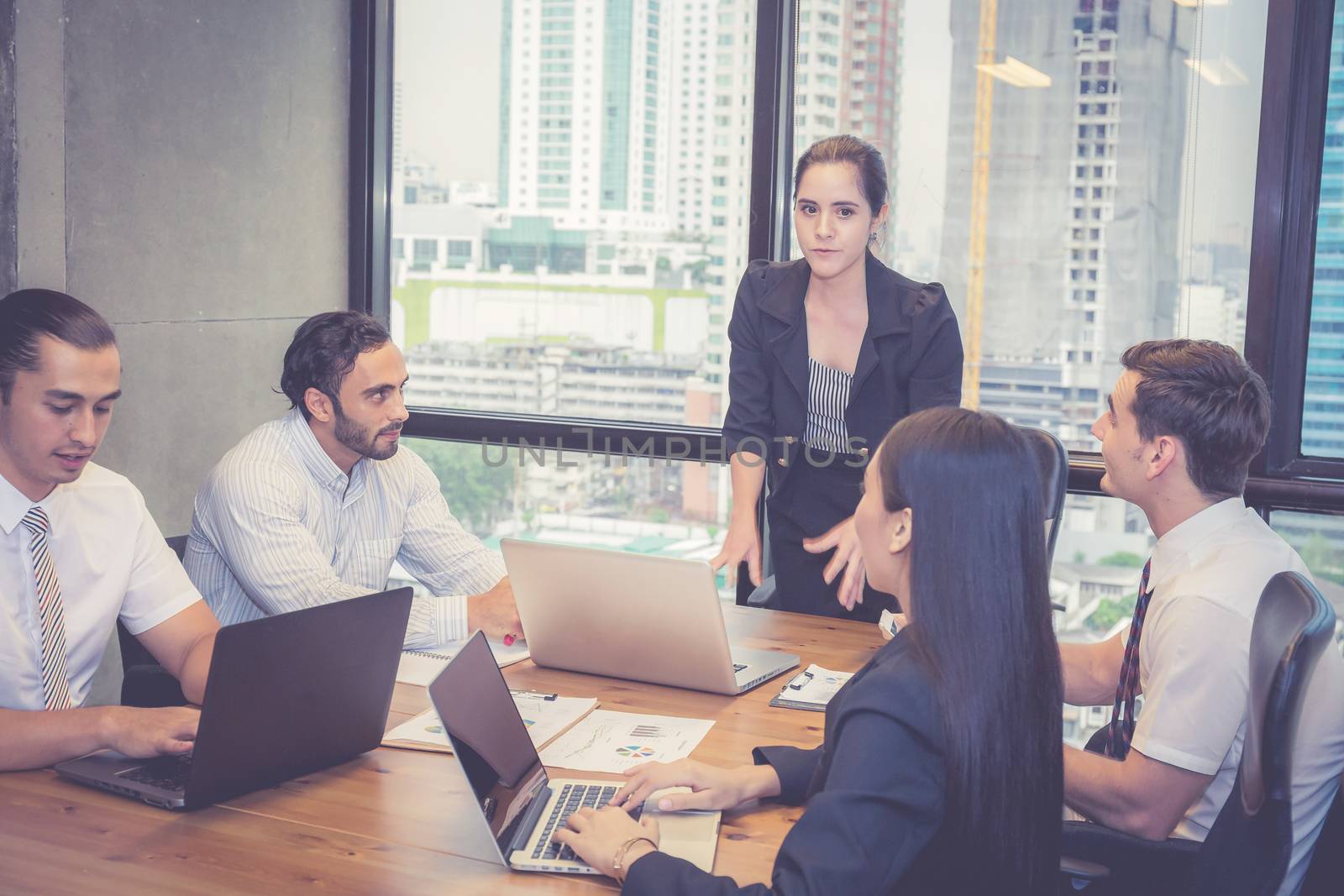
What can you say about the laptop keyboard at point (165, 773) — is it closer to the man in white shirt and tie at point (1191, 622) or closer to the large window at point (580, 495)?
the man in white shirt and tie at point (1191, 622)

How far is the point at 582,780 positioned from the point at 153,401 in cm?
243

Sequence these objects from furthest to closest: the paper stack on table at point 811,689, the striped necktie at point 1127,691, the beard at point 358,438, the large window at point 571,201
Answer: the large window at point 571,201
the beard at point 358,438
the paper stack on table at point 811,689
the striped necktie at point 1127,691

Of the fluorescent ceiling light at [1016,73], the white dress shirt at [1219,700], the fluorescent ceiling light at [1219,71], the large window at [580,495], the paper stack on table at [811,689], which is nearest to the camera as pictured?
the white dress shirt at [1219,700]

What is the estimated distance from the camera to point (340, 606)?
65.8 inches

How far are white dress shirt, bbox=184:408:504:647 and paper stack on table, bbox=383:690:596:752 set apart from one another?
1.30 ft

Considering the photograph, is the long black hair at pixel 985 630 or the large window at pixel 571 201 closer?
the long black hair at pixel 985 630

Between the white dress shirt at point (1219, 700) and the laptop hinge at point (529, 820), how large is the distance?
31.7 inches

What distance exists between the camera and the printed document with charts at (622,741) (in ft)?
5.85

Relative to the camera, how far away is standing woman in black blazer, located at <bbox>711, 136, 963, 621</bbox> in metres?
2.81

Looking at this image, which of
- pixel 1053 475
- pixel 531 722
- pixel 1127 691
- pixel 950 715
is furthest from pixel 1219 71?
pixel 950 715

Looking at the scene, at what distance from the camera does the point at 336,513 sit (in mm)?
2707

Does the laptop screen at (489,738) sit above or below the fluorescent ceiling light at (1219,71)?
below

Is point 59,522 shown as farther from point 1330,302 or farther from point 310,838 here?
point 1330,302

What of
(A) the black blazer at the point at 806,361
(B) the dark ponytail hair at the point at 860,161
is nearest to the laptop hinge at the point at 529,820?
(A) the black blazer at the point at 806,361
